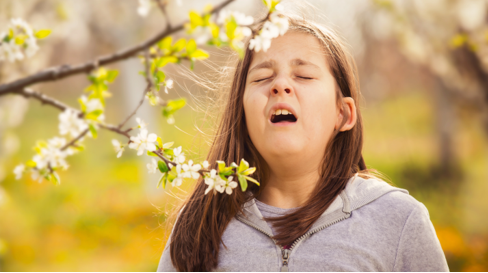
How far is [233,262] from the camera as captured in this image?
3.96 feet

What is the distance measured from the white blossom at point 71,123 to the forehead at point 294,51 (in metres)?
0.82

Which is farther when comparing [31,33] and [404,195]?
[404,195]

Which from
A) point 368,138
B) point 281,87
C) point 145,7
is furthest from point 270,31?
point 368,138

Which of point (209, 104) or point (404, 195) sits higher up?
point (209, 104)

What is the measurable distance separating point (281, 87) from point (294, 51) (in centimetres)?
16

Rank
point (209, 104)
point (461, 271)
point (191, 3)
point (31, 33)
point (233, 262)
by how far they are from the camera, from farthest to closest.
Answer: point (191, 3) < point (461, 271) < point (209, 104) < point (233, 262) < point (31, 33)

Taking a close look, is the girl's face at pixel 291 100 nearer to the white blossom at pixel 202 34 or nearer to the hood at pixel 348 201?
the hood at pixel 348 201

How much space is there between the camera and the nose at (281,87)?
118 centimetres

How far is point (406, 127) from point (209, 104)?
574cm

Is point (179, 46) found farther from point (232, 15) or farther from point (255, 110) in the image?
point (255, 110)

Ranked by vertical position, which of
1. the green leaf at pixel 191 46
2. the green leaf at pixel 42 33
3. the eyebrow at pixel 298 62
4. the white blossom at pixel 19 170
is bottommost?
the white blossom at pixel 19 170

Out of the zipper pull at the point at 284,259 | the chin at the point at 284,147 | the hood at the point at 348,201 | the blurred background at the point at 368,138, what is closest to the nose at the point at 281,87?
the chin at the point at 284,147

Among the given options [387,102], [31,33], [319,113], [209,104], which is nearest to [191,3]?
[209,104]

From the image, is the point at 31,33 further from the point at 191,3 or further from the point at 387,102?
the point at 387,102
